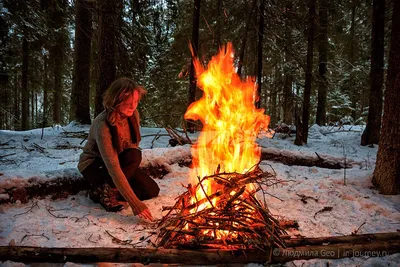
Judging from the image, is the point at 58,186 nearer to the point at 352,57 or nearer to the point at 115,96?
the point at 115,96

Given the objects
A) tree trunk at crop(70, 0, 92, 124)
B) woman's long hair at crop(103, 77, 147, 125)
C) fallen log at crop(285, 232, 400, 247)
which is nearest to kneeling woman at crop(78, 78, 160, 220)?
woman's long hair at crop(103, 77, 147, 125)

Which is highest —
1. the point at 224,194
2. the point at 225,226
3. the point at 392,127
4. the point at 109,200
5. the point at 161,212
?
the point at 392,127

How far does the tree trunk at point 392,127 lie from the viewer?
11.4 ft

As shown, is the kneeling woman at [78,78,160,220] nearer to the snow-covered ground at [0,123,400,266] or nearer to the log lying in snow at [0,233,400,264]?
the snow-covered ground at [0,123,400,266]

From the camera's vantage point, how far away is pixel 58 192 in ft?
11.6

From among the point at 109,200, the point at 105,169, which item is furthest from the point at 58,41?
the point at 109,200

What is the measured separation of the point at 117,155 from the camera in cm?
307

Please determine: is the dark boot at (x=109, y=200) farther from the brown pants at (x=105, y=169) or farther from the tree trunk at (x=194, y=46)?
the tree trunk at (x=194, y=46)

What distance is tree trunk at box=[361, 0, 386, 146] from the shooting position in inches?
290

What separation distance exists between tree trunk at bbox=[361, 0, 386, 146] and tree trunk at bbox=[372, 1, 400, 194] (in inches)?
185

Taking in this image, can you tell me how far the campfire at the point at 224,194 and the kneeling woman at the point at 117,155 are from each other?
652 mm

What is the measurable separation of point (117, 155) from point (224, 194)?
137cm

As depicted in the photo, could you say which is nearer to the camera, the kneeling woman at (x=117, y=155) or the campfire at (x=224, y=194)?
the campfire at (x=224, y=194)

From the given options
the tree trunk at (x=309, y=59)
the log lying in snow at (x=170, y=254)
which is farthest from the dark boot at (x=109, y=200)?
the tree trunk at (x=309, y=59)
